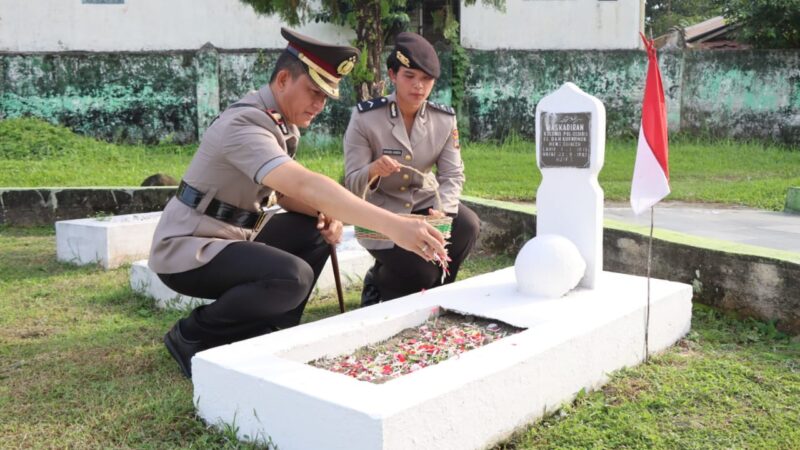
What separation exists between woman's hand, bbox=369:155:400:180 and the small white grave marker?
2.43ft

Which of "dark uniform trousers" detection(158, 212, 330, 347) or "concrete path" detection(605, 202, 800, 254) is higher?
"dark uniform trousers" detection(158, 212, 330, 347)

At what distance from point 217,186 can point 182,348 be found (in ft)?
2.22

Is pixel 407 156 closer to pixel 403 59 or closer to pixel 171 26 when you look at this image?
pixel 403 59

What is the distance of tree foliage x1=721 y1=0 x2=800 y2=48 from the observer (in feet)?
46.3

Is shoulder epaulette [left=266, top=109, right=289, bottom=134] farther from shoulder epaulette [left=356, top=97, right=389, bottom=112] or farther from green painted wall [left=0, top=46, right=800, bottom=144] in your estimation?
green painted wall [left=0, top=46, right=800, bottom=144]

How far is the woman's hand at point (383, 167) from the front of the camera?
138 inches

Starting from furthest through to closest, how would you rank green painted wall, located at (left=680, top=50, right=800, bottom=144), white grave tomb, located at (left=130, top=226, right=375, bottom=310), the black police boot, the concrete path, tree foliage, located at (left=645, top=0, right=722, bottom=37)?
tree foliage, located at (left=645, top=0, right=722, bottom=37), green painted wall, located at (left=680, top=50, right=800, bottom=144), the concrete path, white grave tomb, located at (left=130, top=226, right=375, bottom=310), the black police boot

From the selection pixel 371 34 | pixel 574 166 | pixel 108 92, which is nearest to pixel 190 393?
pixel 574 166

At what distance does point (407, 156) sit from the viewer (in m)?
4.05

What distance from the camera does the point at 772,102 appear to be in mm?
14070

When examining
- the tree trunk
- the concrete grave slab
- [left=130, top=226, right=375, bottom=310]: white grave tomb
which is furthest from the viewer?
the tree trunk

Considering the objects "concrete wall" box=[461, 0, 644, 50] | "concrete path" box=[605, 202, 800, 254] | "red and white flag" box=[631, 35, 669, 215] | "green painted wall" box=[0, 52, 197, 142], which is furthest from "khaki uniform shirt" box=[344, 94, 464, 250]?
"concrete wall" box=[461, 0, 644, 50]

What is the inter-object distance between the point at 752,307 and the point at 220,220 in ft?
8.42

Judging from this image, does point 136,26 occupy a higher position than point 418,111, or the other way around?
point 136,26
